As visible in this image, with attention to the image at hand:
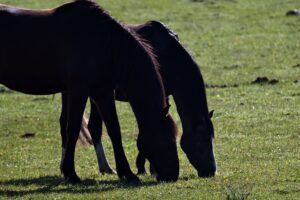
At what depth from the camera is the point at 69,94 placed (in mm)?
11312

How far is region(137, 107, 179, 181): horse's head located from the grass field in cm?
21

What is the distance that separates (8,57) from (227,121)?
5.87 m

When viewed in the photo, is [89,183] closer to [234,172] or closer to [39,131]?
[234,172]

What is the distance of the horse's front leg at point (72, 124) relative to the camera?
36.9 feet

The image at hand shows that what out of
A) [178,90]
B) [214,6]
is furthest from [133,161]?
[214,6]

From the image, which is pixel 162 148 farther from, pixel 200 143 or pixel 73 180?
pixel 73 180

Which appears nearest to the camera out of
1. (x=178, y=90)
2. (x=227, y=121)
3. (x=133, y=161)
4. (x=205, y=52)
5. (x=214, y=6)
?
(x=178, y=90)

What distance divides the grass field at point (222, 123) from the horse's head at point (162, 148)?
0.21 meters

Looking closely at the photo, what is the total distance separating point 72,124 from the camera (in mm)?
11406

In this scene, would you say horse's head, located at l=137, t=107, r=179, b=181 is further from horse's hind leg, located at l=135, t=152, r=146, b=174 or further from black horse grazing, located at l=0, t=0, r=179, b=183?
horse's hind leg, located at l=135, t=152, r=146, b=174

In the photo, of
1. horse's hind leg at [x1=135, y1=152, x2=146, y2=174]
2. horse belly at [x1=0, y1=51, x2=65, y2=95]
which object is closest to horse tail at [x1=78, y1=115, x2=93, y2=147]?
horse's hind leg at [x1=135, y1=152, x2=146, y2=174]

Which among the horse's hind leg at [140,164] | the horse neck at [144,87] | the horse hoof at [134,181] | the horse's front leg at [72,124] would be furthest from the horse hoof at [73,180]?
the horse's hind leg at [140,164]

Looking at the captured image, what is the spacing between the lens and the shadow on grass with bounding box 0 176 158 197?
10.6 m

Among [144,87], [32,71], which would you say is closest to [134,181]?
[144,87]
